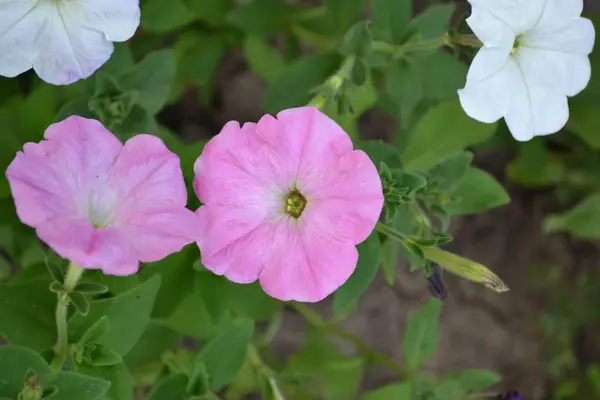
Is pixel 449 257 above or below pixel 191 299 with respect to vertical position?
above

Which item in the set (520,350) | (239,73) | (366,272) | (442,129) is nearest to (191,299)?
(366,272)

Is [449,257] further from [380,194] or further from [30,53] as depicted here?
[30,53]

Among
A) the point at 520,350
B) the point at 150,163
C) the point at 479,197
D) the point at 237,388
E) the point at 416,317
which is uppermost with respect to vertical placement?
the point at 150,163

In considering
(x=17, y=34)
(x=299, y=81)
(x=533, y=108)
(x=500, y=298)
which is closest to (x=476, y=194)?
(x=533, y=108)

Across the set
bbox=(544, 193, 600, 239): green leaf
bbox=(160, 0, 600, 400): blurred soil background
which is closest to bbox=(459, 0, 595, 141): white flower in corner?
bbox=(544, 193, 600, 239): green leaf

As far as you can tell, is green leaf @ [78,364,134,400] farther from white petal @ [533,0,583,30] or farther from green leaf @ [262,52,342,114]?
white petal @ [533,0,583,30]

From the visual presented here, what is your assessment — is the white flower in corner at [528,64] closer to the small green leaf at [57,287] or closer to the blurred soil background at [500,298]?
the small green leaf at [57,287]
